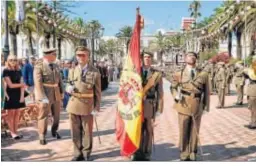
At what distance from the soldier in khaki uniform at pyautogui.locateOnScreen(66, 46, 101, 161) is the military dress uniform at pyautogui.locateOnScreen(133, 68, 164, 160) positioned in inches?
28.5

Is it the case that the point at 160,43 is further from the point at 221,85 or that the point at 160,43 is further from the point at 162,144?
the point at 162,144

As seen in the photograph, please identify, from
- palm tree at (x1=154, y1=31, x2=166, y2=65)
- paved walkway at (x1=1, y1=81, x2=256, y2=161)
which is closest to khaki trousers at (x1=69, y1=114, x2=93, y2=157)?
paved walkway at (x1=1, y1=81, x2=256, y2=161)

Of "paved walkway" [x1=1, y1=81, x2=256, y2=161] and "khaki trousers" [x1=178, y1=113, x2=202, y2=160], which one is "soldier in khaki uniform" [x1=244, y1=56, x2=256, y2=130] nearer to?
"paved walkway" [x1=1, y1=81, x2=256, y2=161]

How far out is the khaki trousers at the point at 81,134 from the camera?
7391mm

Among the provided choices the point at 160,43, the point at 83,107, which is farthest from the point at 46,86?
the point at 160,43

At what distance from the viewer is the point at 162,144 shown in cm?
859

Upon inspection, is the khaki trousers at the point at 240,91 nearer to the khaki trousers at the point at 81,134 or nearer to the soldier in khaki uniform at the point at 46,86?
the soldier in khaki uniform at the point at 46,86

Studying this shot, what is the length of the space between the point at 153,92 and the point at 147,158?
92 cm

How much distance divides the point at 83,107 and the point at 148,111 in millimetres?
927

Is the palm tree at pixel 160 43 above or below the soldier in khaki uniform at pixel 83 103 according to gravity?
above

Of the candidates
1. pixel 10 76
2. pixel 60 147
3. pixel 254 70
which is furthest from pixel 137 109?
pixel 254 70

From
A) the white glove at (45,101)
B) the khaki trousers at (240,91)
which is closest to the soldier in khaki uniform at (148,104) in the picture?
the white glove at (45,101)

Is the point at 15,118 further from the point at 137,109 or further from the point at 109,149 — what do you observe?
the point at 137,109

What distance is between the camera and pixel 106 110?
1419 cm
